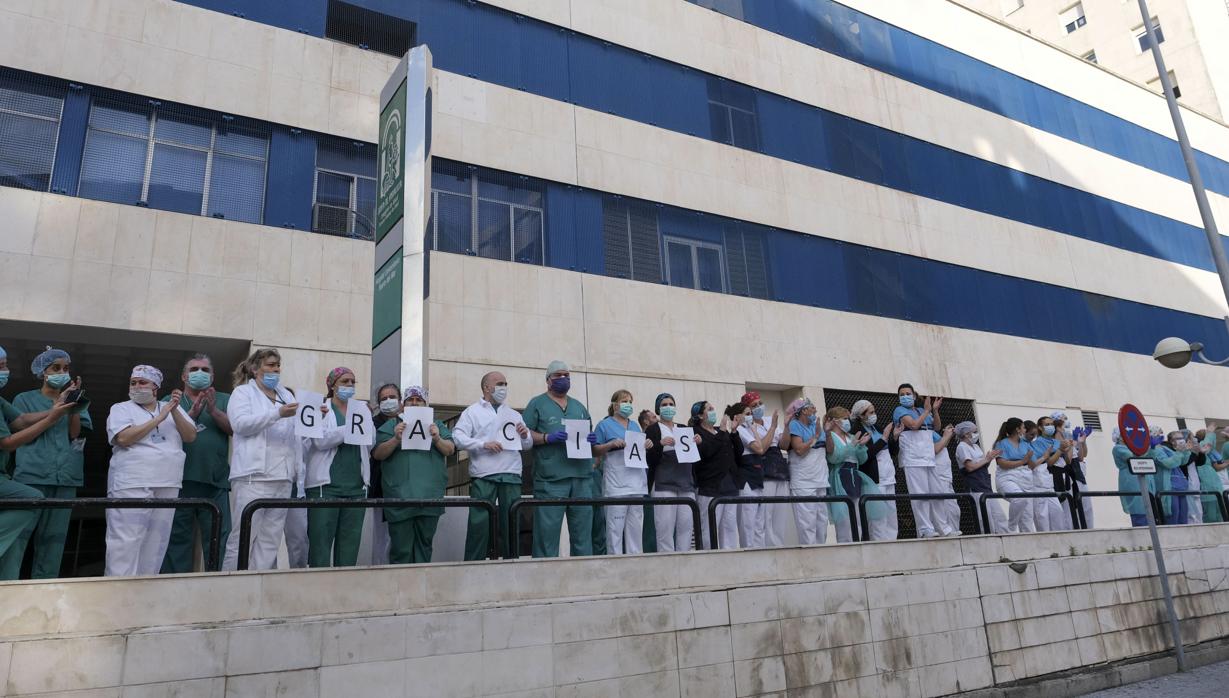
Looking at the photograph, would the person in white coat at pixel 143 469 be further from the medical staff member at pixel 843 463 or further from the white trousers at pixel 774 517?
the medical staff member at pixel 843 463

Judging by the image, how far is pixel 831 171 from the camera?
1900cm

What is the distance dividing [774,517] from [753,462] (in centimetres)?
69

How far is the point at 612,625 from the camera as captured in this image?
6.81 meters

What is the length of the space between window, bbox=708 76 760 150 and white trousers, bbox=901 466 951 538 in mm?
9141

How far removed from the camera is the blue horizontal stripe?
48.5ft

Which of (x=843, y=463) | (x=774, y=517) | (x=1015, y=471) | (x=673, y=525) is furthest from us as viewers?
(x=1015, y=471)

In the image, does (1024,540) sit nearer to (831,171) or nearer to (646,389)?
(646,389)

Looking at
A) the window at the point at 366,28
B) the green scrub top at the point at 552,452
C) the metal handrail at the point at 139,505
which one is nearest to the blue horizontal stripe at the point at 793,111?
the window at the point at 366,28

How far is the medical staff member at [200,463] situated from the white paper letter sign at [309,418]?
0.71 m

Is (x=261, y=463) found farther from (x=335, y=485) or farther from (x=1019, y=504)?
(x=1019, y=504)

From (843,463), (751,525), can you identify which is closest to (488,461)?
(751,525)

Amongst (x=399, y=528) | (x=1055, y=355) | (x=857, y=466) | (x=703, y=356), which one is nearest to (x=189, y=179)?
(x=399, y=528)

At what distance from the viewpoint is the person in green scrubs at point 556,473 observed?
25.3 ft

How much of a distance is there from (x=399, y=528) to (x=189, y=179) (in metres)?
7.59
